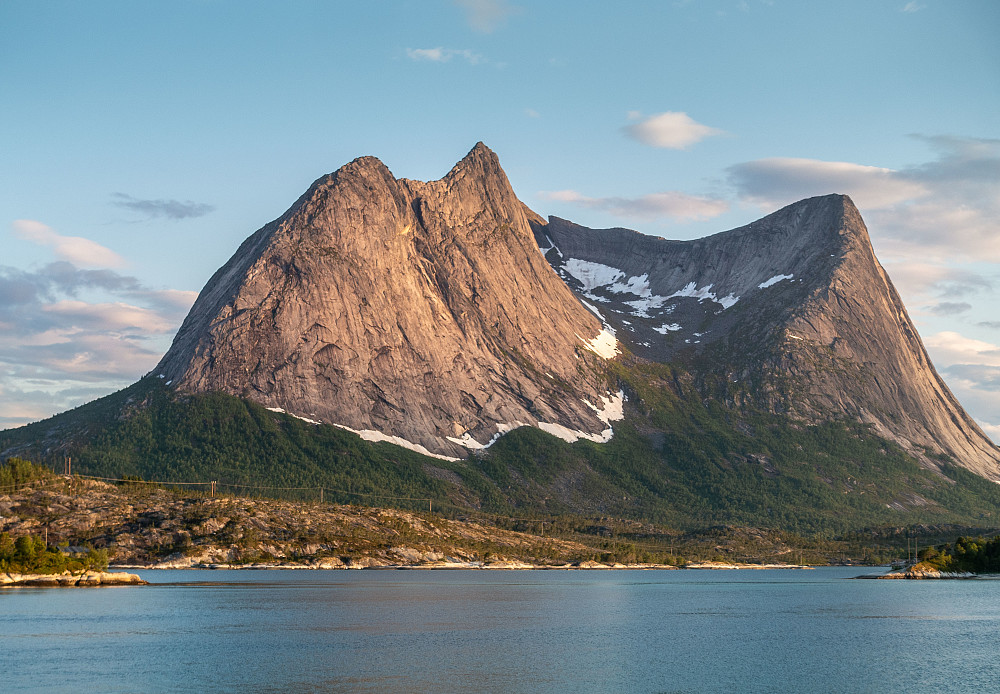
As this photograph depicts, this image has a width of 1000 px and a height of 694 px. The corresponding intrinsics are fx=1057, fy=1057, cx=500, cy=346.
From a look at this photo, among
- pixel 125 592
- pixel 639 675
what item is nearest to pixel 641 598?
pixel 125 592

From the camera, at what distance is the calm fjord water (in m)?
69.1

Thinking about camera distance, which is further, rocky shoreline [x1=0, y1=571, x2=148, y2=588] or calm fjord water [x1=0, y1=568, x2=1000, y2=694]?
rocky shoreline [x1=0, y1=571, x2=148, y2=588]

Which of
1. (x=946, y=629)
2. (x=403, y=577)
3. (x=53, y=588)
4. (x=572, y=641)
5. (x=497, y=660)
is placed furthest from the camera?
(x=403, y=577)

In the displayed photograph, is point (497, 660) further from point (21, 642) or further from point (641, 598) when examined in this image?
point (641, 598)

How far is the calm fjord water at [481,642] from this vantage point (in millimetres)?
69125

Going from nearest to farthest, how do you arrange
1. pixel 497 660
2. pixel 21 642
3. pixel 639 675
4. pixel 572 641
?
1. pixel 639 675
2. pixel 497 660
3. pixel 21 642
4. pixel 572 641

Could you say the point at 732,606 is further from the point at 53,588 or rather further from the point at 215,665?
the point at 53,588

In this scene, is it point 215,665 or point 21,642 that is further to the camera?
point 21,642

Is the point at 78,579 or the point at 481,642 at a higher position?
the point at 481,642

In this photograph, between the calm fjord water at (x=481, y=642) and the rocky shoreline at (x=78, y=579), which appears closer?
the calm fjord water at (x=481, y=642)

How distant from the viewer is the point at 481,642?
90.1m

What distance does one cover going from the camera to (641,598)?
152 m

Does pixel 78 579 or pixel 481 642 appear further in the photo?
pixel 78 579

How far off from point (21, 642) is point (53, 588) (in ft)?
240
